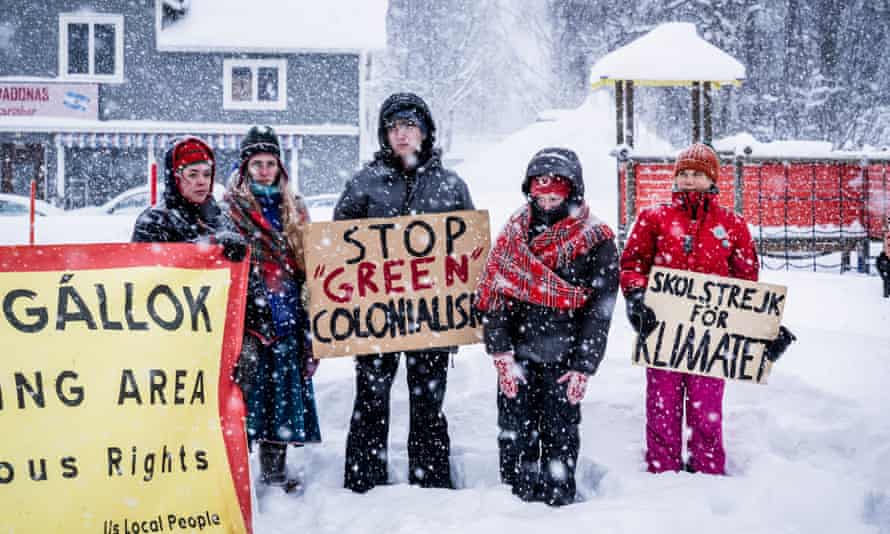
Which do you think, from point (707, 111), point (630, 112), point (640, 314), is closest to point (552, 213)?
point (640, 314)

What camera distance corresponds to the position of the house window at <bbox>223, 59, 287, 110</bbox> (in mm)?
23156

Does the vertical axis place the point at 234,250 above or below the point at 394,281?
above

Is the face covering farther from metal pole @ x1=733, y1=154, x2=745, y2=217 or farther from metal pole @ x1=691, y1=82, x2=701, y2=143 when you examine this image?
metal pole @ x1=691, y1=82, x2=701, y2=143

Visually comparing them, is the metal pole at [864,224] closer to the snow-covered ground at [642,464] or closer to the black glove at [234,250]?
the snow-covered ground at [642,464]

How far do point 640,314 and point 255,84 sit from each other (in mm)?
21687

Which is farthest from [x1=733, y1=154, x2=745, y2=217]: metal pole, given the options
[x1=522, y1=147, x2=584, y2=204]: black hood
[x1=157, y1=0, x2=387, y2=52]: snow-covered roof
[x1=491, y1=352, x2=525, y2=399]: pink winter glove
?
[x1=157, y1=0, x2=387, y2=52]: snow-covered roof

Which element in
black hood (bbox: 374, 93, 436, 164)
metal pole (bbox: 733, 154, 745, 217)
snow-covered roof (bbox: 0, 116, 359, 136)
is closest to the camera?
black hood (bbox: 374, 93, 436, 164)

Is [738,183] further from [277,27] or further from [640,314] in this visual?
[277,27]

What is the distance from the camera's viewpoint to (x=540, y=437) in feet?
12.3

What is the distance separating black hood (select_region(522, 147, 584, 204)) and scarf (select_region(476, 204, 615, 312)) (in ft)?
0.30

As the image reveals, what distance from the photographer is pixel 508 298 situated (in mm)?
3674

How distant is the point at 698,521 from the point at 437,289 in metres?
1.64

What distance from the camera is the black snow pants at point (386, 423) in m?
3.81

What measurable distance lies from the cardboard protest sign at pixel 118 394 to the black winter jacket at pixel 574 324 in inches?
51.9
